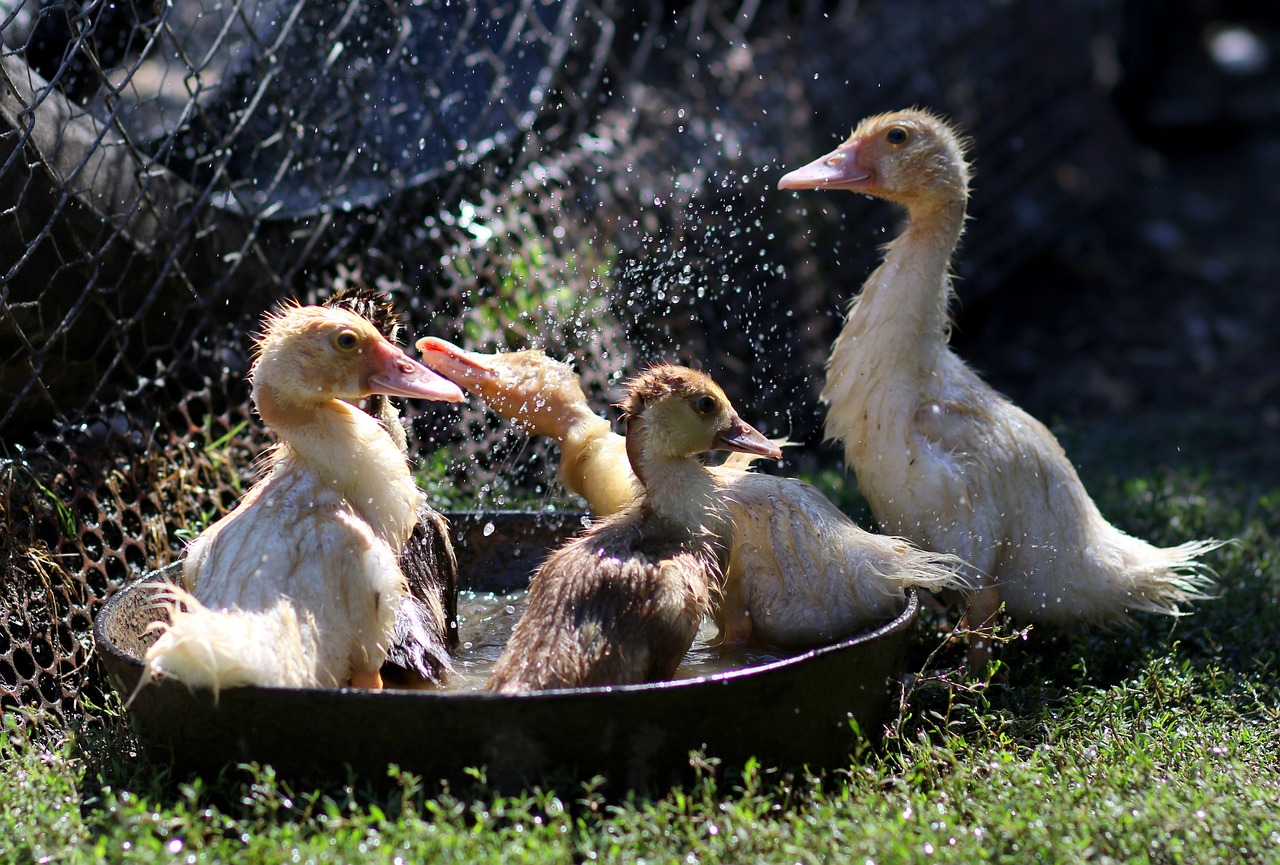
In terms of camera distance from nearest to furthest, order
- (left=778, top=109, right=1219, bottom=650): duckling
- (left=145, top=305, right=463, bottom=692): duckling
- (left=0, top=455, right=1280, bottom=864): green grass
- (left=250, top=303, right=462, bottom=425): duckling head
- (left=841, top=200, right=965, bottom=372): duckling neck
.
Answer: (left=0, top=455, right=1280, bottom=864): green grass → (left=145, top=305, right=463, bottom=692): duckling → (left=250, top=303, right=462, bottom=425): duckling head → (left=778, top=109, right=1219, bottom=650): duckling → (left=841, top=200, right=965, bottom=372): duckling neck

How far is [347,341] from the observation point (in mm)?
3504

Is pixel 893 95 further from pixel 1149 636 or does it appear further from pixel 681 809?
pixel 681 809


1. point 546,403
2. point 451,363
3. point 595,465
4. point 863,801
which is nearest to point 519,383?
point 546,403

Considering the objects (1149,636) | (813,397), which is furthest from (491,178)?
(1149,636)

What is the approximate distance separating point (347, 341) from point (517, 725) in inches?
49.8

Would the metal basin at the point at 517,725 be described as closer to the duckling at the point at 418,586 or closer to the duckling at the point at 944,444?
the duckling at the point at 418,586

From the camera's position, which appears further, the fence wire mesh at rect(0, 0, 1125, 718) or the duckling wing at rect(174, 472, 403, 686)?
the fence wire mesh at rect(0, 0, 1125, 718)

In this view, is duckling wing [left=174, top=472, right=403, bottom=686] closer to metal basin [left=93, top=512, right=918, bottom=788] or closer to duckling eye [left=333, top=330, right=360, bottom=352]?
metal basin [left=93, top=512, right=918, bottom=788]

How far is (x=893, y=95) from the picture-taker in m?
7.54

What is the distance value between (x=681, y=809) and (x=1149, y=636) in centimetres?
230

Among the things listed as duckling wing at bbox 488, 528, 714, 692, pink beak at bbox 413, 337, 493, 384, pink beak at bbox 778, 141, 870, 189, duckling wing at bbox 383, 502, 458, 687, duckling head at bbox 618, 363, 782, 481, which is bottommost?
duckling wing at bbox 383, 502, 458, 687

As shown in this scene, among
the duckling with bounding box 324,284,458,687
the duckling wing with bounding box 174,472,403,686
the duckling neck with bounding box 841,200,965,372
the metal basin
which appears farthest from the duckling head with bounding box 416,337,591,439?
the metal basin

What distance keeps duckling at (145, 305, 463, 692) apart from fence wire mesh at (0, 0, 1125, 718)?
93cm

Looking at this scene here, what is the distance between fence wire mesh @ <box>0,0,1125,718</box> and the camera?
418cm
